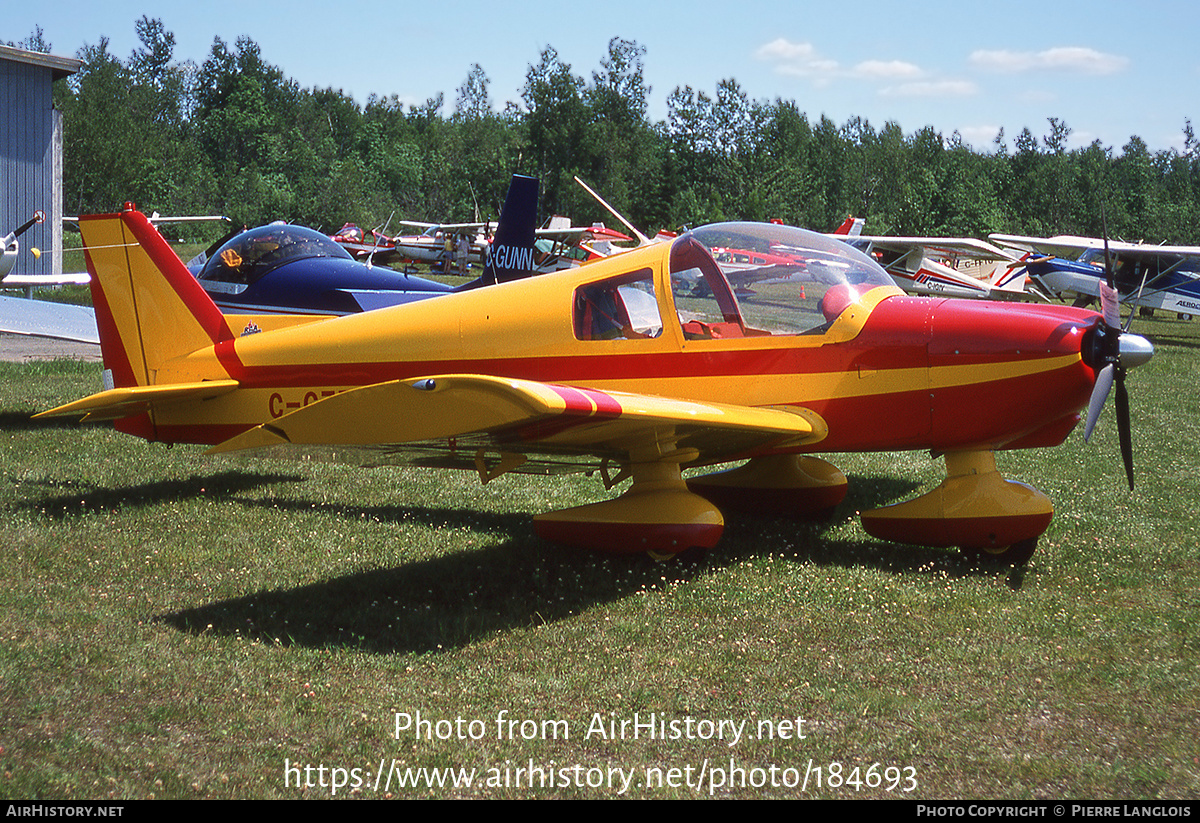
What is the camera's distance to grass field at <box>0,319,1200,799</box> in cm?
346

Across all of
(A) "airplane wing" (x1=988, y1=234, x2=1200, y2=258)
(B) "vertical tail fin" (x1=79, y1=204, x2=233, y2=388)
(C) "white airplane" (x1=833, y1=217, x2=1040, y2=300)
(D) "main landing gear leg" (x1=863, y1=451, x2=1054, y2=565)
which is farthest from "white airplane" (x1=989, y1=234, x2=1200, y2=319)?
(B) "vertical tail fin" (x1=79, y1=204, x2=233, y2=388)

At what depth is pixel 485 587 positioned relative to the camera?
5.53 metres

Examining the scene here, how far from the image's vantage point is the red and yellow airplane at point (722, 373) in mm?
5250

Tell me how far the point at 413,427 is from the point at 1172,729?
10.9 ft

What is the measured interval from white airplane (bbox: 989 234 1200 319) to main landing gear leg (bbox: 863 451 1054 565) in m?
22.2

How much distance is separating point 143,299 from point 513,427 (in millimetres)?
4187

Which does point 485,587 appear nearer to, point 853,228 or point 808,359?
point 808,359

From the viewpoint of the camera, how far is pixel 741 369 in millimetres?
5742

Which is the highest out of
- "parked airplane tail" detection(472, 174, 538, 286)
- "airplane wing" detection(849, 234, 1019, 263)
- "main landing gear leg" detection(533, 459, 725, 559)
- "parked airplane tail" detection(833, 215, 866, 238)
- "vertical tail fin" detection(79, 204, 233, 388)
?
"parked airplane tail" detection(833, 215, 866, 238)

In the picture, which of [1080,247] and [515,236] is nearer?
[515,236]

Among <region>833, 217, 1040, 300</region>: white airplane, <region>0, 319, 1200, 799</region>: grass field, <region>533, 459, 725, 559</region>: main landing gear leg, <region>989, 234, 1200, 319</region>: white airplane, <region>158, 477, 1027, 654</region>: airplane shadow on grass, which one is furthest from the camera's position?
<region>833, 217, 1040, 300</region>: white airplane

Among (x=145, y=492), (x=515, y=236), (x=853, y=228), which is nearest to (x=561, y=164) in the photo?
(x=853, y=228)

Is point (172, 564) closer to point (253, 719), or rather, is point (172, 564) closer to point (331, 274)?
point (253, 719)

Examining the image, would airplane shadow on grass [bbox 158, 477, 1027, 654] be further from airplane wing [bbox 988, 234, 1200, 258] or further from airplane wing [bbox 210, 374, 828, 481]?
airplane wing [bbox 988, 234, 1200, 258]
